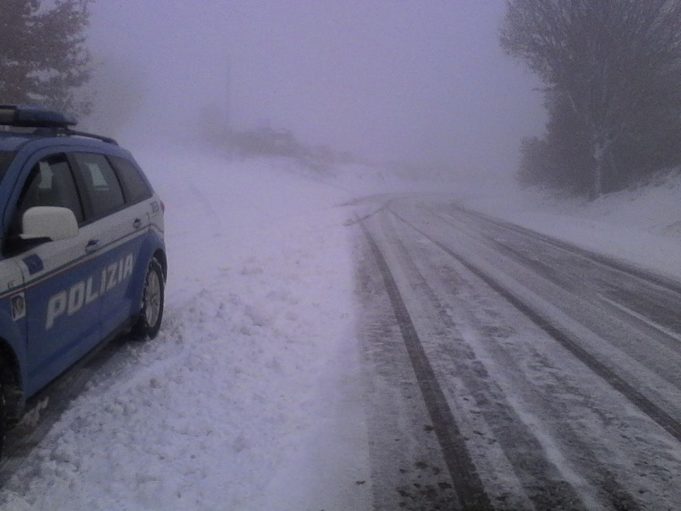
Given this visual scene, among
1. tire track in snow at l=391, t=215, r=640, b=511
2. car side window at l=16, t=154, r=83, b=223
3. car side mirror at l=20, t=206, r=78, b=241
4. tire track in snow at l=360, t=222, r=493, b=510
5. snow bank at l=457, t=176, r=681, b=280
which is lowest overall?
tire track in snow at l=360, t=222, r=493, b=510

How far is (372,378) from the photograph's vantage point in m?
5.24

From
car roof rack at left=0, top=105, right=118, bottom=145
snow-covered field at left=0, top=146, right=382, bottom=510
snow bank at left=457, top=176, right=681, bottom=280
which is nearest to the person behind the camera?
snow-covered field at left=0, top=146, right=382, bottom=510

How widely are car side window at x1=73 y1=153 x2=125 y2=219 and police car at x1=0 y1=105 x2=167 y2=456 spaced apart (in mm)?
13

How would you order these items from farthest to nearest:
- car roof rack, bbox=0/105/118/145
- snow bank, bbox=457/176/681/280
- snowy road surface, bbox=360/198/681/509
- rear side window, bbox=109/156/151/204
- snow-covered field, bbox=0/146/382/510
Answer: snow bank, bbox=457/176/681/280 → rear side window, bbox=109/156/151/204 → car roof rack, bbox=0/105/118/145 → snowy road surface, bbox=360/198/681/509 → snow-covered field, bbox=0/146/382/510

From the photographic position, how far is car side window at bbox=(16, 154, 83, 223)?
388 cm

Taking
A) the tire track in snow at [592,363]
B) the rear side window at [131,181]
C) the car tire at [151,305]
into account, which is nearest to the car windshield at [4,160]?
the rear side window at [131,181]

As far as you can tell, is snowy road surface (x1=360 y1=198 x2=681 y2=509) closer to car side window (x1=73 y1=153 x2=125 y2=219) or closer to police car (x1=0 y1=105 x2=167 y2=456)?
police car (x1=0 y1=105 x2=167 y2=456)

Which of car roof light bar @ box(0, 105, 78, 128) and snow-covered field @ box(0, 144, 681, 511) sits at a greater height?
car roof light bar @ box(0, 105, 78, 128)

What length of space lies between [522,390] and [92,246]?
3590 millimetres

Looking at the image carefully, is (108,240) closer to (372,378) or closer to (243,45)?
(372,378)

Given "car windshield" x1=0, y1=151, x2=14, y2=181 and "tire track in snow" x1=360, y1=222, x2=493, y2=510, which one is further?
"car windshield" x1=0, y1=151, x2=14, y2=181

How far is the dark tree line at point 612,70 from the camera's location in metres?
22.0

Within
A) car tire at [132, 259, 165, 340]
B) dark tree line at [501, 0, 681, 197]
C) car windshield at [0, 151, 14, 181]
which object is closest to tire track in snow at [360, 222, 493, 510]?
car tire at [132, 259, 165, 340]

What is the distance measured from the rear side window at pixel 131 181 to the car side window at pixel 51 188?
1124 mm
